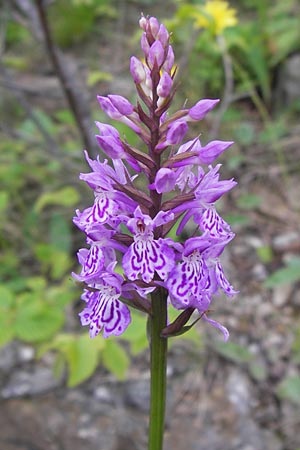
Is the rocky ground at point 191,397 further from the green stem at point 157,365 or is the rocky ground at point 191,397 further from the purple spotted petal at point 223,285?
the purple spotted petal at point 223,285

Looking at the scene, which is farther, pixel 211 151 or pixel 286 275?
pixel 286 275

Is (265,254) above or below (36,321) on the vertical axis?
above

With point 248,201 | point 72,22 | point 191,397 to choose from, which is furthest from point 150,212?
point 72,22

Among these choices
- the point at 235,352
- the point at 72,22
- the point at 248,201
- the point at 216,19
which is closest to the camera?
the point at 216,19

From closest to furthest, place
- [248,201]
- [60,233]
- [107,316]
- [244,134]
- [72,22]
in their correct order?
[107,316] → [60,233] → [248,201] → [244,134] → [72,22]

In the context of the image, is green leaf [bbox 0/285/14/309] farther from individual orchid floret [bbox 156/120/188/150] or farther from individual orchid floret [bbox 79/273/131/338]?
individual orchid floret [bbox 156/120/188/150]

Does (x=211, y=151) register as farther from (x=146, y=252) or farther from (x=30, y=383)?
(x=30, y=383)

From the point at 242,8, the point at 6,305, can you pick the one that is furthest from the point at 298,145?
the point at 6,305

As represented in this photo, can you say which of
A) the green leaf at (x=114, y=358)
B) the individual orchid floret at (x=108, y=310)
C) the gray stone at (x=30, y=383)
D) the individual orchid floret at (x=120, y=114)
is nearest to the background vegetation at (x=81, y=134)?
the green leaf at (x=114, y=358)

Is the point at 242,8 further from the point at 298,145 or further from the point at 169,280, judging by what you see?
the point at 169,280
